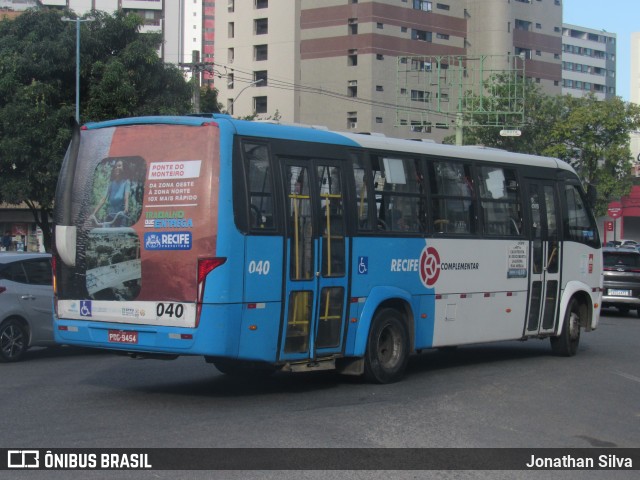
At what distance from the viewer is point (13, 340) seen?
13.9m

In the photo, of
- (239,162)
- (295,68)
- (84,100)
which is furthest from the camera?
(295,68)

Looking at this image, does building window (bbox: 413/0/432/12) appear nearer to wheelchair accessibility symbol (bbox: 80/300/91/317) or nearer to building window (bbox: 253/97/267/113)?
building window (bbox: 253/97/267/113)

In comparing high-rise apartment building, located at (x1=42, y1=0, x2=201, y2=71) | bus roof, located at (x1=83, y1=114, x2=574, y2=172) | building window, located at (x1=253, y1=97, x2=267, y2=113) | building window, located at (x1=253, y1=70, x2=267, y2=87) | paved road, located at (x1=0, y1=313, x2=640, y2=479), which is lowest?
paved road, located at (x1=0, y1=313, x2=640, y2=479)

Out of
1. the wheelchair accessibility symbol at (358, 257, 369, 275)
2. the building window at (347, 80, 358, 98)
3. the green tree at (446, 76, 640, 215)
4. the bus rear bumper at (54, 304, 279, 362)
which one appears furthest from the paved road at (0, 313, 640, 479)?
the building window at (347, 80, 358, 98)

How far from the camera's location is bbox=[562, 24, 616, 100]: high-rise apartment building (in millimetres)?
135875

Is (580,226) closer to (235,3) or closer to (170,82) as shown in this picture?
(170,82)

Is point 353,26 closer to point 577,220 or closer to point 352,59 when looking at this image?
point 352,59

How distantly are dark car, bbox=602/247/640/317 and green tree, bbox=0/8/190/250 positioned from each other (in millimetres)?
14113

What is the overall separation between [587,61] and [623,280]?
121789 millimetres

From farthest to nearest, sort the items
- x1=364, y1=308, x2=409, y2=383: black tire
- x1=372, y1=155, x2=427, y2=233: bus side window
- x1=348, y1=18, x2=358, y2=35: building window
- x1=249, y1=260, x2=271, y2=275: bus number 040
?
x1=348, y1=18, x2=358, y2=35: building window
x1=372, y1=155, x2=427, y2=233: bus side window
x1=364, y1=308, x2=409, y2=383: black tire
x1=249, y1=260, x2=271, y2=275: bus number 040

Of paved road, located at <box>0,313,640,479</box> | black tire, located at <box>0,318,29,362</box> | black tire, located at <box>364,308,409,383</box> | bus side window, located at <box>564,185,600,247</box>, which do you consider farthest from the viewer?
bus side window, located at <box>564,185,600,247</box>

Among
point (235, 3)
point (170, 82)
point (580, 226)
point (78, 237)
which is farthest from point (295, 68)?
point (78, 237)

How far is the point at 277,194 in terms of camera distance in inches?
399

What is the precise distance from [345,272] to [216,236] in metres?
2.06
